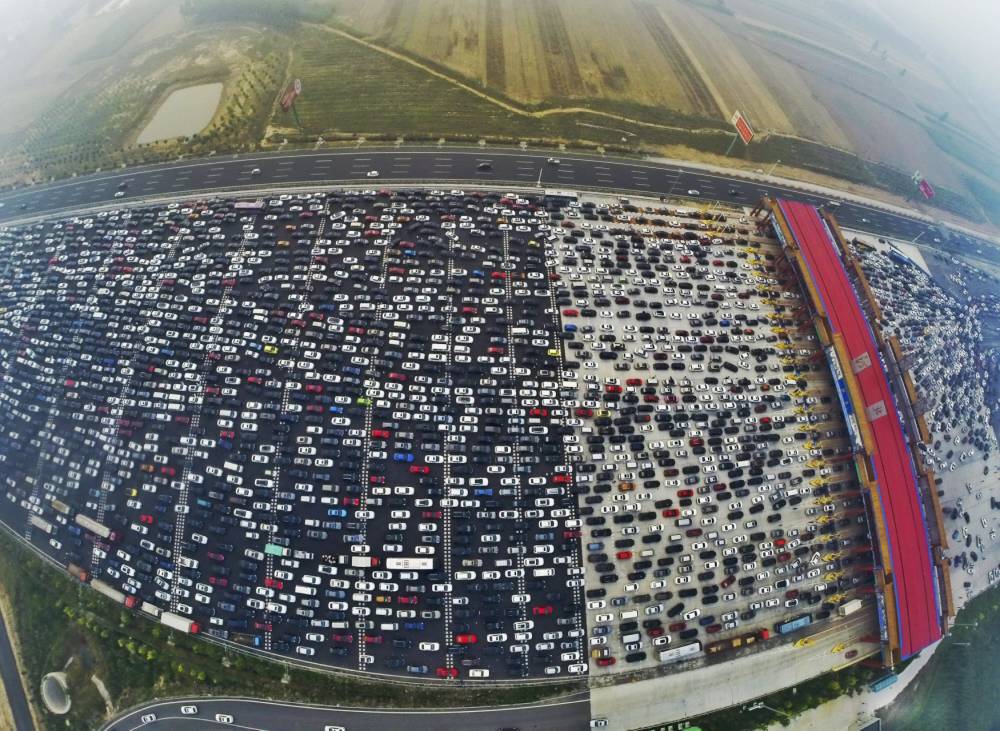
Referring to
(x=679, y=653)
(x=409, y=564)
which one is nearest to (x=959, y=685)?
(x=679, y=653)

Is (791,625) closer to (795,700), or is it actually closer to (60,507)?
(795,700)

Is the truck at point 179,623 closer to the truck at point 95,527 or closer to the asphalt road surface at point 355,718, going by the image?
the asphalt road surface at point 355,718

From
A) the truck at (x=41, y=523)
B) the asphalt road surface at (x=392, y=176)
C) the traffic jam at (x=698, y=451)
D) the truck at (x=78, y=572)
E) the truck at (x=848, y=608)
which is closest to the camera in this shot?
Answer: the traffic jam at (x=698, y=451)

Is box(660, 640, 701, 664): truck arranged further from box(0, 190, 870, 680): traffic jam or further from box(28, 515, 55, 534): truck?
box(28, 515, 55, 534): truck

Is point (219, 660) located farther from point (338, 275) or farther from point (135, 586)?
point (338, 275)

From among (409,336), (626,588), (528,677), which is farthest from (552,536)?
(409,336)

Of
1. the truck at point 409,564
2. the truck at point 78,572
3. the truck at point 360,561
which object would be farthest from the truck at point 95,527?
the truck at point 409,564

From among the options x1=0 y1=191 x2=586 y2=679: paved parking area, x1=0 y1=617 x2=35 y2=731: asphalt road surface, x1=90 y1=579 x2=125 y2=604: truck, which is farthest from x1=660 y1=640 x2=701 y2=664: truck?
x1=0 y1=617 x2=35 y2=731: asphalt road surface
